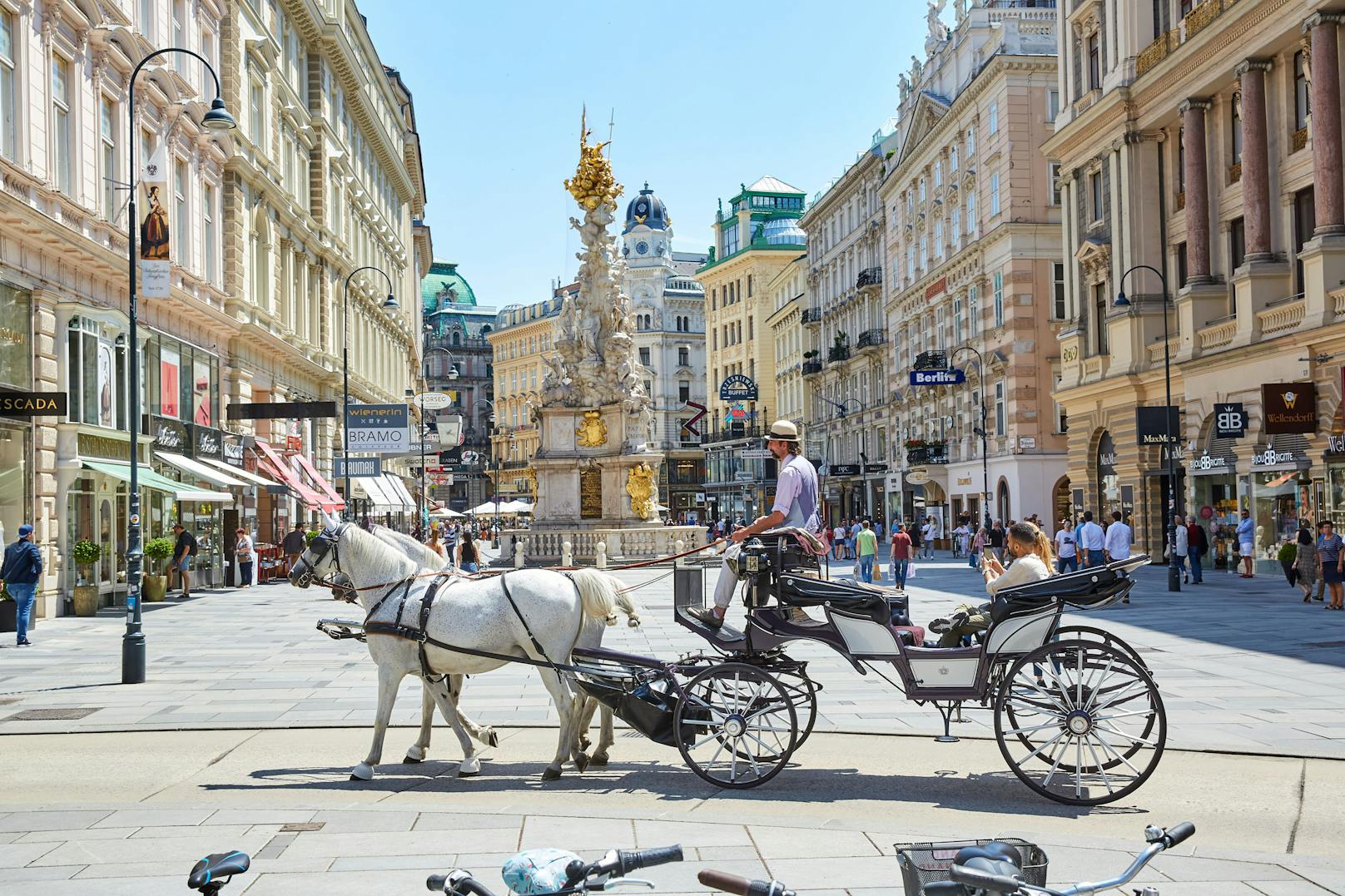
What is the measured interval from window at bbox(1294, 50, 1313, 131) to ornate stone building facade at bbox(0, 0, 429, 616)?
2649cm

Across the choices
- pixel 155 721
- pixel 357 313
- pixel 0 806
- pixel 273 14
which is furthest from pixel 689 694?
pixel 357 313

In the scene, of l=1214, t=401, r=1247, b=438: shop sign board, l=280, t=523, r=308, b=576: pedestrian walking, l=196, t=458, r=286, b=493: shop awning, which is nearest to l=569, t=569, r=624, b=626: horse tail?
l=280, t=523, r=308, b=576: pedestrian walking

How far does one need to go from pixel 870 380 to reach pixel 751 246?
35.9 m

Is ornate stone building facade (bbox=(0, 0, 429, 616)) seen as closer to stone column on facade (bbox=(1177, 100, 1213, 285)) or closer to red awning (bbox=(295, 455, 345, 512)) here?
red awning (bbox=(295, 455, 345, 512))

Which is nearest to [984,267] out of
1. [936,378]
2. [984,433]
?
[936,378]

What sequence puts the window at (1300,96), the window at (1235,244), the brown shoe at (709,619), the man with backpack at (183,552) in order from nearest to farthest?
the brown shoe at (709,619) < the man with backpack at (183,552) < the window at (1300,96) < the window at (1235,244)

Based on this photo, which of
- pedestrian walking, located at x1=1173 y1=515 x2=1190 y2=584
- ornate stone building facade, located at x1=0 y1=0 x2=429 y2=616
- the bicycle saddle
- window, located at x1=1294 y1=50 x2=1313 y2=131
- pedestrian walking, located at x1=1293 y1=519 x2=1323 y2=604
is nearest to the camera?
the bicycle saddle

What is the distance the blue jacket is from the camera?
21.1 m

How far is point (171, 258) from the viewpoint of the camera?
32656 mm

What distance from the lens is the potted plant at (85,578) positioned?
25.4 meters

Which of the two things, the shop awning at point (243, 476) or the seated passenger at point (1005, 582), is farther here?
the shop awning at point (243, 476)

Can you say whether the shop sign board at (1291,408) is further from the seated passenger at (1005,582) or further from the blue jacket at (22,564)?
the blue jacket at (22,564)

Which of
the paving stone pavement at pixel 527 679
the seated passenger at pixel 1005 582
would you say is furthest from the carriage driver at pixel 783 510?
the paving stone pavement at pixel 527 679

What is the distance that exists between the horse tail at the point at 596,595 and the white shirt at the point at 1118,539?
69.1 feet
